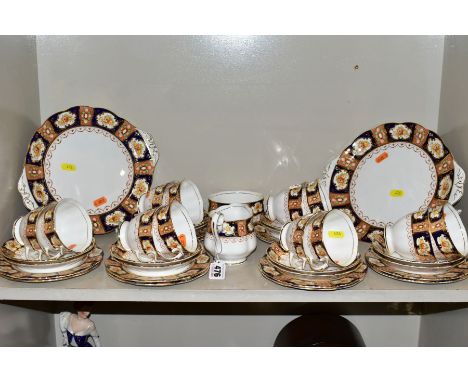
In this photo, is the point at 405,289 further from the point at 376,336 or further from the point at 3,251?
the point at 3,251

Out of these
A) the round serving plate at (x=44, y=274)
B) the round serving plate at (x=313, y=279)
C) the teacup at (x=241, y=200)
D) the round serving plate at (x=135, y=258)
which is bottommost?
the round serving plate at (x=313, y=279)

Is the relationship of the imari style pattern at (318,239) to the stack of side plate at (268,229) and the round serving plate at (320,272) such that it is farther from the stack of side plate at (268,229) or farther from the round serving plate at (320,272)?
the stack of side plate at (268,229)

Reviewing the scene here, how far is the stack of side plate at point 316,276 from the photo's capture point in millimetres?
1098

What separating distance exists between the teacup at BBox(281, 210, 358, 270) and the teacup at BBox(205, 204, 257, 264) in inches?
4.8

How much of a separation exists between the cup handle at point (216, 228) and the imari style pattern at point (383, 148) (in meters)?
0.32

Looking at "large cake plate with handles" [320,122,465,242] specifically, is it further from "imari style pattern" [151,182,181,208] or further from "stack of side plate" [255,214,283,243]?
"imari style pattern" [151,182,181,208]

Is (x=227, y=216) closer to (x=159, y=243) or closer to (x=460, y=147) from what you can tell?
(x=159, y=243)

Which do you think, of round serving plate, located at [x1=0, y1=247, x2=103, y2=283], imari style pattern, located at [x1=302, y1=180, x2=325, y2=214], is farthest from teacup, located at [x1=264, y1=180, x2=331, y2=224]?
round serving plate, located at [x1=0, y1=247, x2=103, y2=283]

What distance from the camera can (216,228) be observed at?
120 cm

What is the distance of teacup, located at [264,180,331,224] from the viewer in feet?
4.19

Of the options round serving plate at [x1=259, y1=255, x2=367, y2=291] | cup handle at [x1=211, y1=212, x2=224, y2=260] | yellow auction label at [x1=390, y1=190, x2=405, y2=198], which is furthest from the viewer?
yellow auction label at [x1=390, y1=190, x2=405, y2=198]

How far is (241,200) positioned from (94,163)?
40 cm

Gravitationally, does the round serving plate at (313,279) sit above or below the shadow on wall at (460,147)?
below

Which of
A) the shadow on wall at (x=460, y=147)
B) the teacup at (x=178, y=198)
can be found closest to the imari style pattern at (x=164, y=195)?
the teacup at (x=178, y=198)
